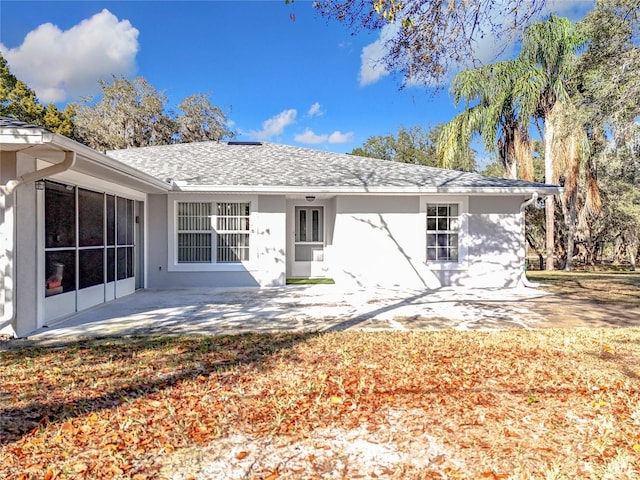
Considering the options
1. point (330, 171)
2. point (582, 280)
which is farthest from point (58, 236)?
point (582, 280)

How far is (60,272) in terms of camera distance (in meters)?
6.55

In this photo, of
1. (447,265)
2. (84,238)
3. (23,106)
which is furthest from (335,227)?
(23,106)

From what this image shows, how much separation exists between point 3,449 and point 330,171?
975cm

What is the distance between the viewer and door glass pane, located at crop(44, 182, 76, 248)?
20.4 ft

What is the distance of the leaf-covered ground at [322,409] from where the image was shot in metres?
Answer: 2.59

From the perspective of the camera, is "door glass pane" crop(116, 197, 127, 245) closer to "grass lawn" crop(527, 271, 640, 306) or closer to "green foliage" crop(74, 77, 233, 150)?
"grass lawn" crop(527, 271, 640, 306)

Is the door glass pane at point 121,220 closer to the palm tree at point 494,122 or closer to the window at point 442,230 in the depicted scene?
the window at point 442,230

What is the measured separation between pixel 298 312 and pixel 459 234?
5.31m

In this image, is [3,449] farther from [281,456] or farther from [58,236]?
[58,236]

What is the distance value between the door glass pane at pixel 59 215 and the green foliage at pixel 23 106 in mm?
19668

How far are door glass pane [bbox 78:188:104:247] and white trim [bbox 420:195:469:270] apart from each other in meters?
7.32

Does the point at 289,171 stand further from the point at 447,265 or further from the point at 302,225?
the point at 447,265

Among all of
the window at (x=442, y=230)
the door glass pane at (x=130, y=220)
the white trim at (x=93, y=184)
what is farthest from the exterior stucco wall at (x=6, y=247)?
the window at (x=442, y=230)

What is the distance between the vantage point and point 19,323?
5.57m
